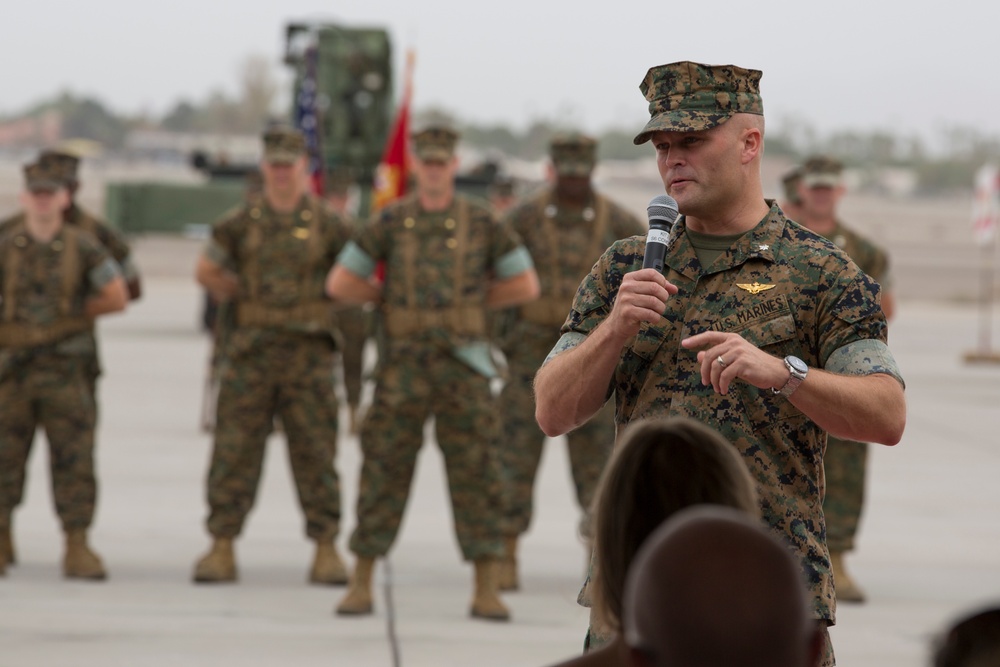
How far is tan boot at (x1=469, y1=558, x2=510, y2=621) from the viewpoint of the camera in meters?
7.34

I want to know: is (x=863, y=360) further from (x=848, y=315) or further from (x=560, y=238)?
(x=560, y=238)

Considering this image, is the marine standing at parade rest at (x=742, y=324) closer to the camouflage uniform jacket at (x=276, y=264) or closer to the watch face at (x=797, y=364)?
the watch face at (x=797, y=364)

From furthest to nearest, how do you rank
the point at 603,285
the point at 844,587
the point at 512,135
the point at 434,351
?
the point at 512,135, the point at 844,587, the point at 434,351, the point at 603,285

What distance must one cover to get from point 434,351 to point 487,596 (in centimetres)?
114

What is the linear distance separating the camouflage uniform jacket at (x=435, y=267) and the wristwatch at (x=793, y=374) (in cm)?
448

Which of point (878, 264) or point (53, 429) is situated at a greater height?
point (878, 264)

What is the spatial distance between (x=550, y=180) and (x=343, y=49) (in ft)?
37.0

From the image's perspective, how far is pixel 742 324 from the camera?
3.28 metres

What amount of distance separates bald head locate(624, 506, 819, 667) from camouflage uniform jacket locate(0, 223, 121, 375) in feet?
22.5

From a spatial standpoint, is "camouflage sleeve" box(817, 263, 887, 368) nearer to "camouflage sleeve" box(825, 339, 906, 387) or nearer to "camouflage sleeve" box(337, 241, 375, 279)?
"camouflage sleeve" box(825, 339, 906, 387)

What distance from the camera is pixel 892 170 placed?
6668 inches

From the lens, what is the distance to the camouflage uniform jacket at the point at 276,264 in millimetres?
8141

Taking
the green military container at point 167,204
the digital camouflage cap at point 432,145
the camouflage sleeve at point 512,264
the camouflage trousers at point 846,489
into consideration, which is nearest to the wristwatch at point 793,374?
the camouflage sleeve at point 512,264

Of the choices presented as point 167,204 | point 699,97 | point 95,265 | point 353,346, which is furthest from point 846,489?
point 167,204
